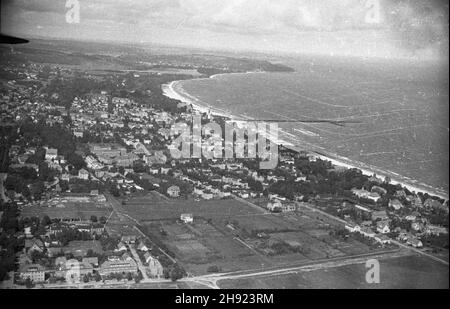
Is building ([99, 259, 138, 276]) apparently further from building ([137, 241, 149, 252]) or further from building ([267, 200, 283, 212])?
building ([267, 200, 283, 212])

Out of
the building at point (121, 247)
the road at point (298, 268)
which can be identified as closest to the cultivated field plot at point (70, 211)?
the building at point (121, 247)

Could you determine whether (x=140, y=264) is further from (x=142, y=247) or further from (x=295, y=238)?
(x=295, y=238)

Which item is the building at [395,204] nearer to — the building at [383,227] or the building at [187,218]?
the building at [383,227]

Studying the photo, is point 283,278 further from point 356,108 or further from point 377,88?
point 377,88

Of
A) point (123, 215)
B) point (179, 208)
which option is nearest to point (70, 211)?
point (123, 215)

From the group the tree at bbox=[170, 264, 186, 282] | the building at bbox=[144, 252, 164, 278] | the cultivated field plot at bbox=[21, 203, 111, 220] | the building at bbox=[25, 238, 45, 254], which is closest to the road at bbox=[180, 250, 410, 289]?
the tree at bbox=[170, 264, 186, 282]

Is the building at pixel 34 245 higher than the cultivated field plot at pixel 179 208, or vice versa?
the cultivated field plot at pixel 179 208

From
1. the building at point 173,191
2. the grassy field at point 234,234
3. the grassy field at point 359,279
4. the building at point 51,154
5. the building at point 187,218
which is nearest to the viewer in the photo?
the grassy field at point 359,279
